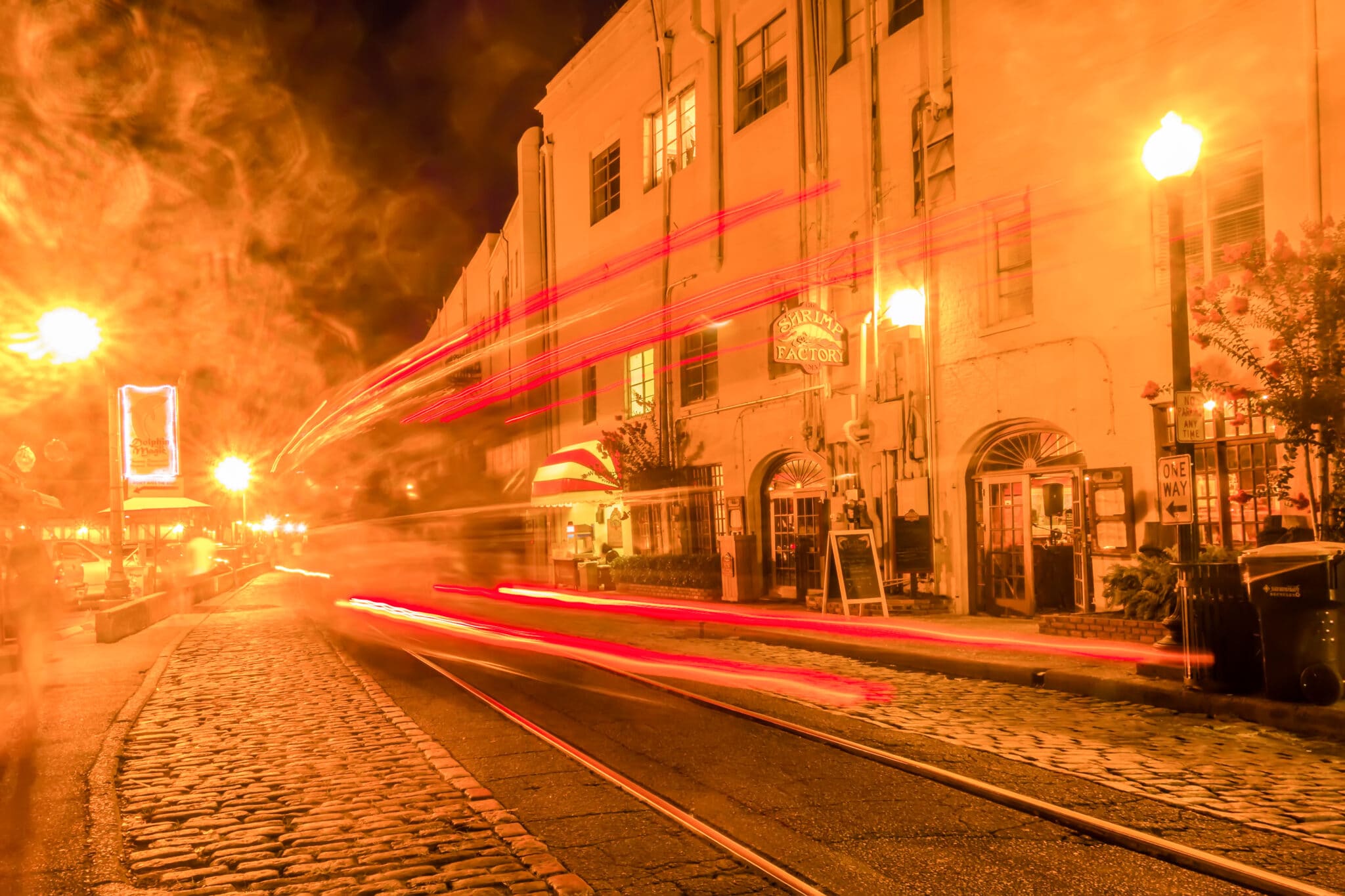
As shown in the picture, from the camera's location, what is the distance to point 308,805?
20.1 feet

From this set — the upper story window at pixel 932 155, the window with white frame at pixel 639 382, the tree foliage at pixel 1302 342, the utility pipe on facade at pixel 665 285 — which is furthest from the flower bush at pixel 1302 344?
the window with white frame at pixel 639 382

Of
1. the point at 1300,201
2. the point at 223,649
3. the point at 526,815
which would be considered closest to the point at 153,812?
the point at 526,815

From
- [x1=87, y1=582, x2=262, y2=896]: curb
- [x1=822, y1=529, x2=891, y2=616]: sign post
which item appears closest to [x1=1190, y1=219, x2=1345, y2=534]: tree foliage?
[x1=822, y1=529, x2=891, y2=616]: sign post

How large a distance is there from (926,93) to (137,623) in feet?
54.0

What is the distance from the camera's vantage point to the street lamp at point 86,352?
18578 millimetres

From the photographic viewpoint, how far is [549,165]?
32844 mm

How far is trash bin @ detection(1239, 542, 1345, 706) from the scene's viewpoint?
8148 mm

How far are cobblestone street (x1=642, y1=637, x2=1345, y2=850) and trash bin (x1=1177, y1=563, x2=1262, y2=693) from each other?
0.48 m

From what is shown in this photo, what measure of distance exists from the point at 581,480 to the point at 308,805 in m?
18.6

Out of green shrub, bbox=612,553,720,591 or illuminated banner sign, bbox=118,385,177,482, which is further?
green shrub, bbox=612,553,720,591

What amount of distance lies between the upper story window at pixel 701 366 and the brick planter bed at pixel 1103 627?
11.6 m

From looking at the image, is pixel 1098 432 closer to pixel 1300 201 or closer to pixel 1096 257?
pixel 1096 257

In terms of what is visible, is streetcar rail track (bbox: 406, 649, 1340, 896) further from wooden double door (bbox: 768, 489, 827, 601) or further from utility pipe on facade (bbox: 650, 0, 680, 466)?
utility pipe on facade (bbox: 650, 0, 680, 466)

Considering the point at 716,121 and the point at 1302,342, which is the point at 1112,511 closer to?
the point at 1302,342
